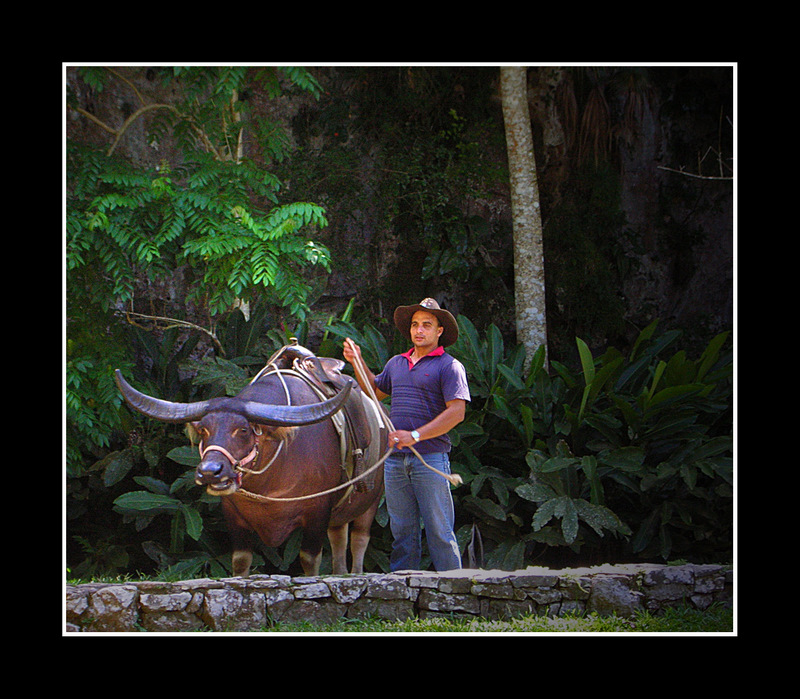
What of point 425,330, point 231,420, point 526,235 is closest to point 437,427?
point 425,330

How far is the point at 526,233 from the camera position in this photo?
5543 mm

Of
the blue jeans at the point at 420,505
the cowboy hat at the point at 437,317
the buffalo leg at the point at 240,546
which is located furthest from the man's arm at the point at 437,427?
the buffalo leg at the point at 240,546

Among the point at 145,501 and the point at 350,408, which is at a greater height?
the point at 350,408

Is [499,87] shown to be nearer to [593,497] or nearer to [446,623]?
[593,497]

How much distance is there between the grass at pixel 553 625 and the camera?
13.3 ft

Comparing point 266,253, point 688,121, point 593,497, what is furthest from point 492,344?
point 688,121

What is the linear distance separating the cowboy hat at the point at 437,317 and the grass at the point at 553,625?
1493 millimetres

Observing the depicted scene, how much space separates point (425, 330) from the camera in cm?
425

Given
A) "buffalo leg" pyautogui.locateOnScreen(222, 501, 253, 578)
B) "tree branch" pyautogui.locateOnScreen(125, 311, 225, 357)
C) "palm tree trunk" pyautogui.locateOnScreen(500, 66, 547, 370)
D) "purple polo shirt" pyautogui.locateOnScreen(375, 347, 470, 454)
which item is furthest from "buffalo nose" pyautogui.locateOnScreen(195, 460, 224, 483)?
"palm tree trunk" pyautogui.locateOnScreen(500, 66, 547, 370)

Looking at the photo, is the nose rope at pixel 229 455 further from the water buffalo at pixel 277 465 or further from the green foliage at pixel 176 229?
the green foliage at pixel 176 229

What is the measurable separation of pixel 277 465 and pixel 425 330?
108 centimetres

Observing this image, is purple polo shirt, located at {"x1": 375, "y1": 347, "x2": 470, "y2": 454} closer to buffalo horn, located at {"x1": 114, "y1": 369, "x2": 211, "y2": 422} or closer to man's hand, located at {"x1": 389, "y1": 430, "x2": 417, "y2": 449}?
man's hand, located at {"x1": 389, "y1": 430, "x2": 417, "y2": 449}

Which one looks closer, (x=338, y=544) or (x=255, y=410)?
(x=255, y=410)

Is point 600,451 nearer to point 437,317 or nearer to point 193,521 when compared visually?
point 437,317
